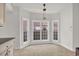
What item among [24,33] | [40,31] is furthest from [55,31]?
[24,33]

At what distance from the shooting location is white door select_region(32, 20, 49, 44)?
1603 millimetres

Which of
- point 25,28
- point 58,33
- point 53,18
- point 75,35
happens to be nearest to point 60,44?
point 58,33

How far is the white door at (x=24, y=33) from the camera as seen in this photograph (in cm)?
156

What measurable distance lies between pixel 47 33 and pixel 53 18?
0.27m

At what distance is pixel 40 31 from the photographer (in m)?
1.60

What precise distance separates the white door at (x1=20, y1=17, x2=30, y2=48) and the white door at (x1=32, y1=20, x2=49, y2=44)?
99 mm

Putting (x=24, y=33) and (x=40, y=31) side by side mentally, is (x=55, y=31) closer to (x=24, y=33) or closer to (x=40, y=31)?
(x=40, y=31)

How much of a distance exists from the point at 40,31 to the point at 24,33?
260 mm

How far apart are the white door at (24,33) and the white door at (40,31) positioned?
0.10 meters

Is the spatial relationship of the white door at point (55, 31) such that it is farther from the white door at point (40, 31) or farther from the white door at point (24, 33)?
the white door at point (24, 33)

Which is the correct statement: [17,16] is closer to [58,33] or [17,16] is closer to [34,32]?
[34,32]

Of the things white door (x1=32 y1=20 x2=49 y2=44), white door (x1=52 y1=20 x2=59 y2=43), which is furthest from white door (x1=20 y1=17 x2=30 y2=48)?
white door (x1=52 y1=20 x2=59 y2=43)

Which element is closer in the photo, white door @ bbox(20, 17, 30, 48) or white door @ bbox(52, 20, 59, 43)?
white door @ bbox(20, 17, 30, 48)

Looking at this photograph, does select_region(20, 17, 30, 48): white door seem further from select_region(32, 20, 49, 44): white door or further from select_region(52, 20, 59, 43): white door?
select_region(52, 20, 59, 43): white door
